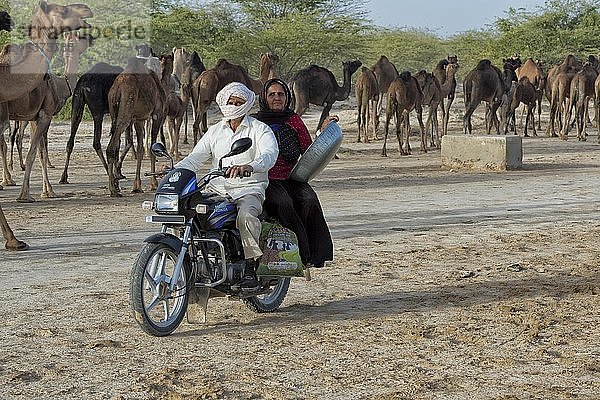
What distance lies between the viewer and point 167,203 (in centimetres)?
659

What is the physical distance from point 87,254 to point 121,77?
5.09 metres

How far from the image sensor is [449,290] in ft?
27.0

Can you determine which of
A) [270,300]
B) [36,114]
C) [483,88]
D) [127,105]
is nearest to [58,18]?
[127,105]

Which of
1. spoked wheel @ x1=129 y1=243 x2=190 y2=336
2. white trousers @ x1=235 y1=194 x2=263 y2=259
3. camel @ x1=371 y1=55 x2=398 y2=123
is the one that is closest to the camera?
spoked wheel @ x1=129 y1=243 x2=190 y2=336

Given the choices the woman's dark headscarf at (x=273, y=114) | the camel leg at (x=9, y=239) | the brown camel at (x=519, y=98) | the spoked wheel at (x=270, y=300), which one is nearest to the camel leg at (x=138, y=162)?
the camel leg at (x=9, y=239)

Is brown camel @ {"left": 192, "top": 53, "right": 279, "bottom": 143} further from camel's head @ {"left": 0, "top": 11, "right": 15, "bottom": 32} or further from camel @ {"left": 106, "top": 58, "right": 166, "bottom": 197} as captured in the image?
camel's head @ {"left": 0, "top": 11, "right": 15, "bottom": 32}

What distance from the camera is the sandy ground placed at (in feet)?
18.8

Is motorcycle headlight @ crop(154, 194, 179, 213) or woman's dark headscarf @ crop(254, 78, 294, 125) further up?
woman's dark headscarf @ crop(254, 78, 294, 125)

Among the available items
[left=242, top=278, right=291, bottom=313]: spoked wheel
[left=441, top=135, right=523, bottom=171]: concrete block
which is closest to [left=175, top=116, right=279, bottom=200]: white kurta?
[left=242, top=278, right=291, bottom=313]: spoked wheel

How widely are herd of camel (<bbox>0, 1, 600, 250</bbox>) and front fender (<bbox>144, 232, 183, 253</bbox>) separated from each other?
3.91 m

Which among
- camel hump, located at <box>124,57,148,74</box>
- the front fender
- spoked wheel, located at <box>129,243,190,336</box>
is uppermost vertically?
camel hump, located at <box>124,57,148,74</box>

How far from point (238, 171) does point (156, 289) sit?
2.86ft

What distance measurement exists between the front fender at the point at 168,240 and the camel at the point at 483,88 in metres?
19.8

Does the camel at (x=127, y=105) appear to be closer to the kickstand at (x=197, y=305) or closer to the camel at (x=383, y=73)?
the kickstand at (x=197, y=305)
